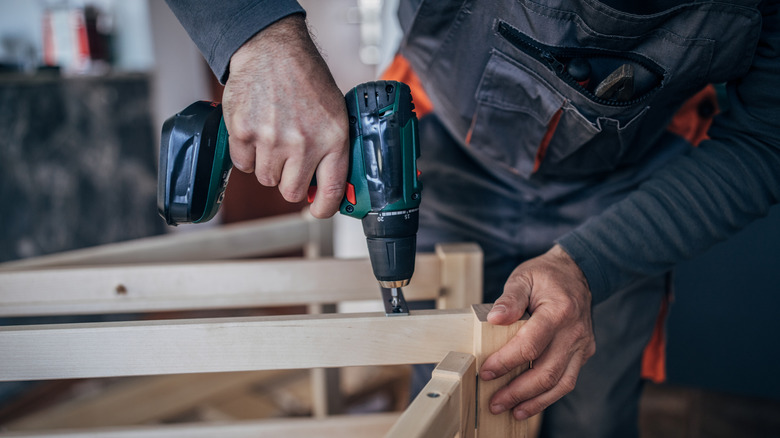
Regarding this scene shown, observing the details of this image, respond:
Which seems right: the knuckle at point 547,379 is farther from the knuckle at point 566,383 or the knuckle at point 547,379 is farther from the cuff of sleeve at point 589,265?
the cuff of sleeve at point 589,265

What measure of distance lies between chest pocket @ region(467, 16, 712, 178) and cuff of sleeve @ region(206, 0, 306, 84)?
0.97 feet

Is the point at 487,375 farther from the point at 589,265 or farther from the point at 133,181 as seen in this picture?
the point at 133,181

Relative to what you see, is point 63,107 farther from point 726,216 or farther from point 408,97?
point 726,216

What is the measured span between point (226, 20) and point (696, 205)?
2.25 feet

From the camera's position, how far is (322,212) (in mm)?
685

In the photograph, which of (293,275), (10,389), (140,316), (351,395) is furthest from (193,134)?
(140,316)

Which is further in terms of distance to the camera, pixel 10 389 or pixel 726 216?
pixel 10 389

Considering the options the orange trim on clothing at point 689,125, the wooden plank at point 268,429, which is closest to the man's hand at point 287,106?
the wooden plank at point 268,429

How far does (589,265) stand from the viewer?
73 cm

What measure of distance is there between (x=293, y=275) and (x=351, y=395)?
87cm

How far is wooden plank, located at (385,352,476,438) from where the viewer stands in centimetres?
44

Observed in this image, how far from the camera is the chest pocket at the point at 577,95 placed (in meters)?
0.72

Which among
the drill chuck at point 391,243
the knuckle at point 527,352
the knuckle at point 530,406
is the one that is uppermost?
the drill chuck at point 391,243

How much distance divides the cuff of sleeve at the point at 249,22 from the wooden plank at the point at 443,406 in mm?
419
